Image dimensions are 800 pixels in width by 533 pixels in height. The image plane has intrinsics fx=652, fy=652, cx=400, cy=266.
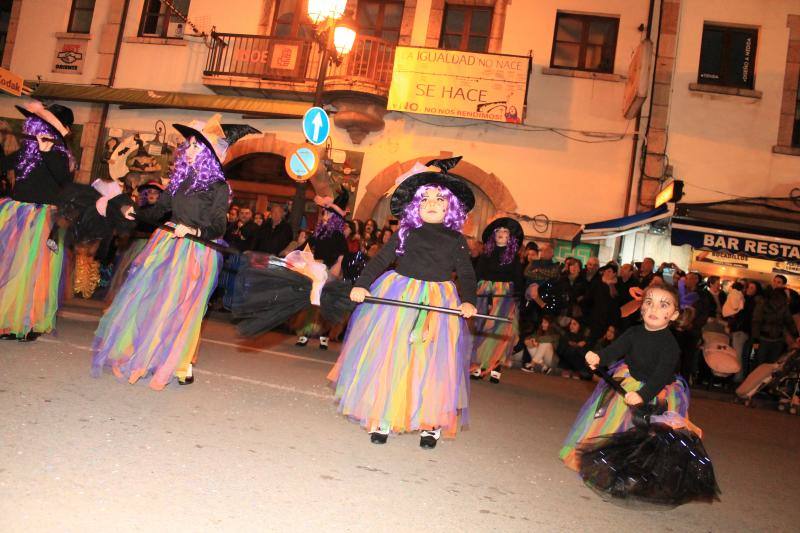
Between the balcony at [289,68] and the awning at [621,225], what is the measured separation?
587 centimetres

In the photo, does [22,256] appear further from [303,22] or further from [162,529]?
[303,22]

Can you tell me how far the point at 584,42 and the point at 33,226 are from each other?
14077mm

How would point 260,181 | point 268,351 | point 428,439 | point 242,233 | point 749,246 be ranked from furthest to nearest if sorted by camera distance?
point 260,181
point 749,246
point 242,233
point 268,351
point 428,439

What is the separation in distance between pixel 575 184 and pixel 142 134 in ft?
39.0

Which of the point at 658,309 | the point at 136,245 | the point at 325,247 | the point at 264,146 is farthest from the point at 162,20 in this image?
the point at 658,309

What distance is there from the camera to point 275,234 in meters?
11.8

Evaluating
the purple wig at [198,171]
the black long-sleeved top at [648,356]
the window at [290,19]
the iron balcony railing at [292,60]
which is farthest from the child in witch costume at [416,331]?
the window at [290,19]

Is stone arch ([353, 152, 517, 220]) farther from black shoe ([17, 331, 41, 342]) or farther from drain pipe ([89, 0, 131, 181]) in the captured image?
black shoe ([17, 331, 41, 342])

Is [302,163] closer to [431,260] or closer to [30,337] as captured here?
[30,337]

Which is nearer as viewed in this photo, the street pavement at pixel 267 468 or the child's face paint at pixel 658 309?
the street pavement at pixel 267 468

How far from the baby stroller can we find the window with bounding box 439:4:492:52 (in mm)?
10048

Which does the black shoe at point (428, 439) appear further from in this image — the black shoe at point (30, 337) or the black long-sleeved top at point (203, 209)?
the black shoe at point (30, 337)

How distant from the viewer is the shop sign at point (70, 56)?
1912 cm

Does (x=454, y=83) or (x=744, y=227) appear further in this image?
(x=454, y=83)
